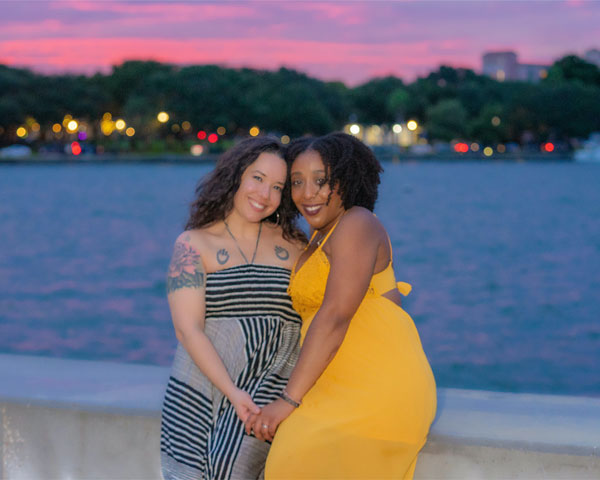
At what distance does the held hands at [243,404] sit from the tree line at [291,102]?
7592 cm

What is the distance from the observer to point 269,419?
253cm

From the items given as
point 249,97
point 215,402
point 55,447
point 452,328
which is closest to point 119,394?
point 55,447

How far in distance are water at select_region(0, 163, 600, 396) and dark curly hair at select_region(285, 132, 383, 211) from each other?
1053cm

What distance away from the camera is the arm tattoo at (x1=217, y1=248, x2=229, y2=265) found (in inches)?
113

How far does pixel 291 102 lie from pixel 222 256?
85.8 metres

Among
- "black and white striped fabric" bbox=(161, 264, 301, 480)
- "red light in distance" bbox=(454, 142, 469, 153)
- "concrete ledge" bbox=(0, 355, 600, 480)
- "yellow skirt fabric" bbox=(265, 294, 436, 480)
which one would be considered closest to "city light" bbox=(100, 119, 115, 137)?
"red light in distance" bbox=(454, 142, 469, 153)

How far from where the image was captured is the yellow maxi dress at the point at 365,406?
2.40 metres

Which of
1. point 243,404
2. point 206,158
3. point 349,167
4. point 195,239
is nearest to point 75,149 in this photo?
point 206,158

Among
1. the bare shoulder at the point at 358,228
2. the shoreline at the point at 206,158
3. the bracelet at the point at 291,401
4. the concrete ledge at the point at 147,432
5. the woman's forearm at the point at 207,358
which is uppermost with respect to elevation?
the bare shoulder at the point at 358,228

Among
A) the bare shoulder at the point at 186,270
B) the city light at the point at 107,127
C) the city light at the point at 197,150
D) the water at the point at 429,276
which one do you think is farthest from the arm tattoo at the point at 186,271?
the city light at the point at 107,127

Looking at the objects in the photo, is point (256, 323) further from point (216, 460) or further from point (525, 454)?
point (525, 454)

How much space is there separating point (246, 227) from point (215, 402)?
0.65 metres

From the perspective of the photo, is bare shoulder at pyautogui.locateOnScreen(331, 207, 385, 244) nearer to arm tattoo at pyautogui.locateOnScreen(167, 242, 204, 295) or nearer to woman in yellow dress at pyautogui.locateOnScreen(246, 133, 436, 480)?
woman in yellow dress at pyautogui.locateOnScreen(246, 133, 436, 480)

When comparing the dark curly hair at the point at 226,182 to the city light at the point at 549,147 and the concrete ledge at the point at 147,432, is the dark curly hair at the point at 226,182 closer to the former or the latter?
the concrete ledge at the point at 147,432
